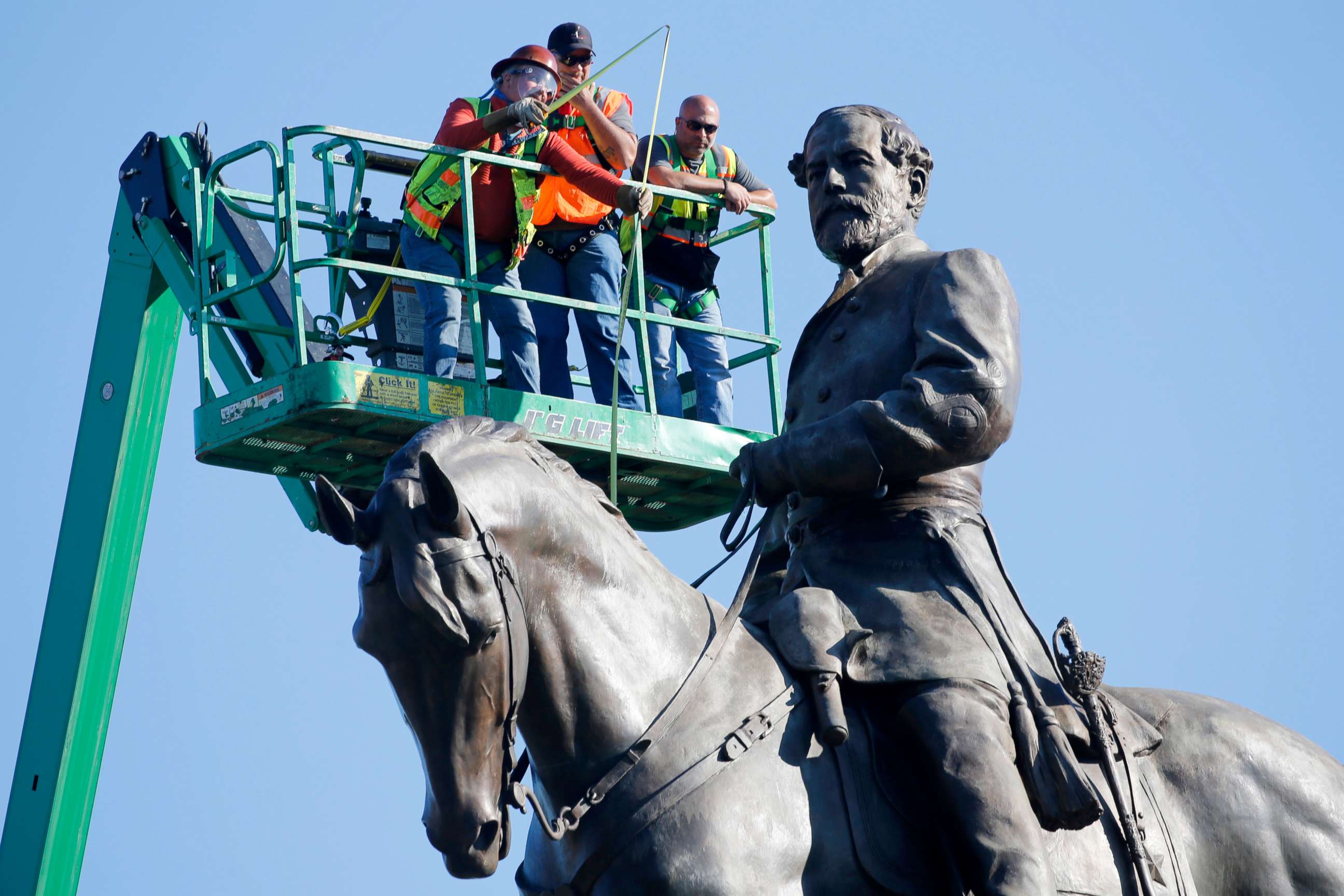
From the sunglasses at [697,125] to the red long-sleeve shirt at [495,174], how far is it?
3.40 ft

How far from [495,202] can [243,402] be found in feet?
6.23

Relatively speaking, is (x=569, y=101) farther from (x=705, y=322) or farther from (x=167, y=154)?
(x=167, y=154)

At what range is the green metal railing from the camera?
12.6m

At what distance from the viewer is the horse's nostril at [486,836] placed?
20.0 feet

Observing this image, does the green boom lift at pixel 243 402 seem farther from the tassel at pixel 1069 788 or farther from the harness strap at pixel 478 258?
the tassel at pixel 1069 788

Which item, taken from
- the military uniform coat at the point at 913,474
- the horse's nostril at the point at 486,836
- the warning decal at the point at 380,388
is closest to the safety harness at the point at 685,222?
the warning decal at the point at 380,388

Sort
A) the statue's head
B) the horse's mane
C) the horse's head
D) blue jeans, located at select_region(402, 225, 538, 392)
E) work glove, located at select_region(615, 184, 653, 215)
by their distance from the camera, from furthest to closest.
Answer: blue jeans, located at select_region(402, 225, 538, 392)
work glove, located at select_region(615, 184, 653, 215)
the statue's head
the horse's mane
the horse's head

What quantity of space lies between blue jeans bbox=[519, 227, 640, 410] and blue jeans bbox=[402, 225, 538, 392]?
0.21 metres

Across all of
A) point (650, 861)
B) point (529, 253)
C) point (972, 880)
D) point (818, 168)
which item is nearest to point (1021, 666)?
point (972, 880)

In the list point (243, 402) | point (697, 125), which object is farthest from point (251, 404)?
point (697, 125)

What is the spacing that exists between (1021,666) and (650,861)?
57.6 inches

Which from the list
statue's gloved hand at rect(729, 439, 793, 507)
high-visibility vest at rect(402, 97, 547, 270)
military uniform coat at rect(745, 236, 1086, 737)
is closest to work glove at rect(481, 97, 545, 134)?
high-visibility vest at rect(402, 97, 547, 270)

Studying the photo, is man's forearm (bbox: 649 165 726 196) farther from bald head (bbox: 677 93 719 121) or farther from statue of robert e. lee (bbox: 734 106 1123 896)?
statue of robert e. lee (bbox: 734 106 1123 896)

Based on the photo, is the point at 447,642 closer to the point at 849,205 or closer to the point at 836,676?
the point at 836,676
